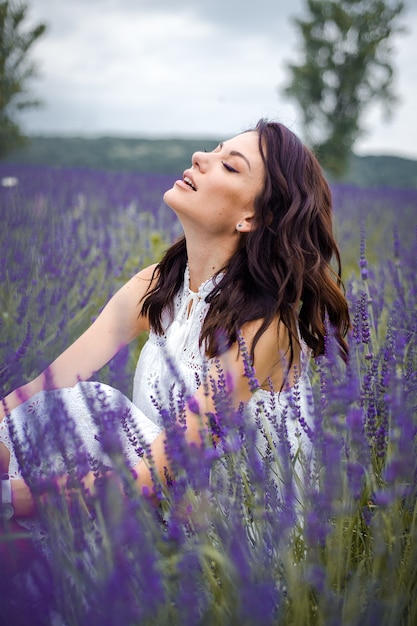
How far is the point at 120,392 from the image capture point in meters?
1.33

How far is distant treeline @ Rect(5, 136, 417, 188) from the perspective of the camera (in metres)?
14.2

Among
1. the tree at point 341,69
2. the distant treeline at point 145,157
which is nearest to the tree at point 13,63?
the distant treeline at point 145,157

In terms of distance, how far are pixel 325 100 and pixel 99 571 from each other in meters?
20.2

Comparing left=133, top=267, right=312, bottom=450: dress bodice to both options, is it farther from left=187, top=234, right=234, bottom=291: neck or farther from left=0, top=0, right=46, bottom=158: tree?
left=0, top=0, right=46, bottom=158: tree

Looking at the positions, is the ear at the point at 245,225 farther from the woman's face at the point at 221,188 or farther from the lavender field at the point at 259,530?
the lavender field at the point at 259,530

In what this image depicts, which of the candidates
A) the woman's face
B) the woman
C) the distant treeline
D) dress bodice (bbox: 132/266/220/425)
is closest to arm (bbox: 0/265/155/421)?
the woman

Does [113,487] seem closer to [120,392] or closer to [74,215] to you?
[120,392]

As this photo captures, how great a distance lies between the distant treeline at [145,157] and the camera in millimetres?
14226

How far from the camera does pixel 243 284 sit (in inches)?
73.6

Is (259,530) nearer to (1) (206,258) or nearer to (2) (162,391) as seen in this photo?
(2) (162,391)

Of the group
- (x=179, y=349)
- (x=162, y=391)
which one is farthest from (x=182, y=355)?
(x=162, y=391)

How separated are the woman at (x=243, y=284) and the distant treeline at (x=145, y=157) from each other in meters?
11.0

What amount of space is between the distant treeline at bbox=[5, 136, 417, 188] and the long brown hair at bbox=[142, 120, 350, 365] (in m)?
11.0

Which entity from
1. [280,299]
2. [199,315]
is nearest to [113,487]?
[280,299]
